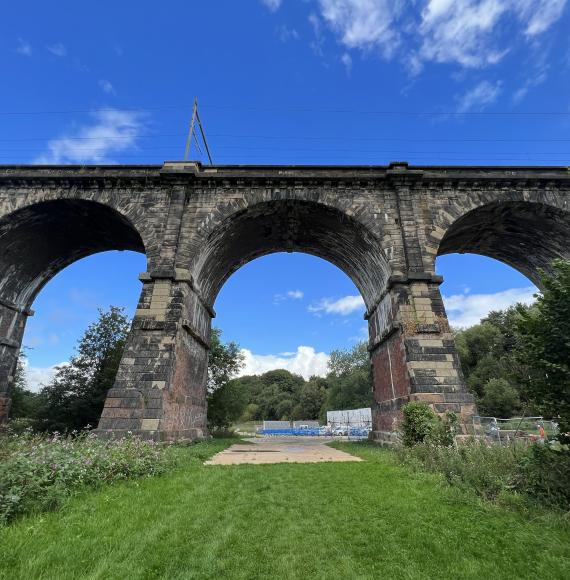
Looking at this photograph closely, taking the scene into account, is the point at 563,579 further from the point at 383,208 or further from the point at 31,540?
the point at 383,208

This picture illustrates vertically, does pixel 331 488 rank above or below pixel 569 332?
below

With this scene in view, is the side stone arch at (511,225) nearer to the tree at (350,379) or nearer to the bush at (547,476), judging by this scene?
the bush at (547,476)

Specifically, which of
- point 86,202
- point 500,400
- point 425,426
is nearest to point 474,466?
point 425,426

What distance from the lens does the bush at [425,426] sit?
9336mm

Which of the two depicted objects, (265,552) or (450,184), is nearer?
(265,552)

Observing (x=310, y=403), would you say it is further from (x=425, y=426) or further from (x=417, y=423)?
(x=425, y=426)

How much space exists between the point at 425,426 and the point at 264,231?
10707 mm

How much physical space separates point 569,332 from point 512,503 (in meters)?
2.57

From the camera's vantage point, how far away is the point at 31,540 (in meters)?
3.64

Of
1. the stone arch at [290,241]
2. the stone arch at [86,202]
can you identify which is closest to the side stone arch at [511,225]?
the stone arch at [290,241]

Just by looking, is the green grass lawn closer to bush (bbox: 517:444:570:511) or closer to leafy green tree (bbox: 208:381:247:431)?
bush (bbox: 517:444:570:511)

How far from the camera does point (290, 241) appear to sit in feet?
58.2

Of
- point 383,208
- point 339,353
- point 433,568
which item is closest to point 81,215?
point 383,208

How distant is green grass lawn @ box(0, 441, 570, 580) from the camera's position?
124 inches
